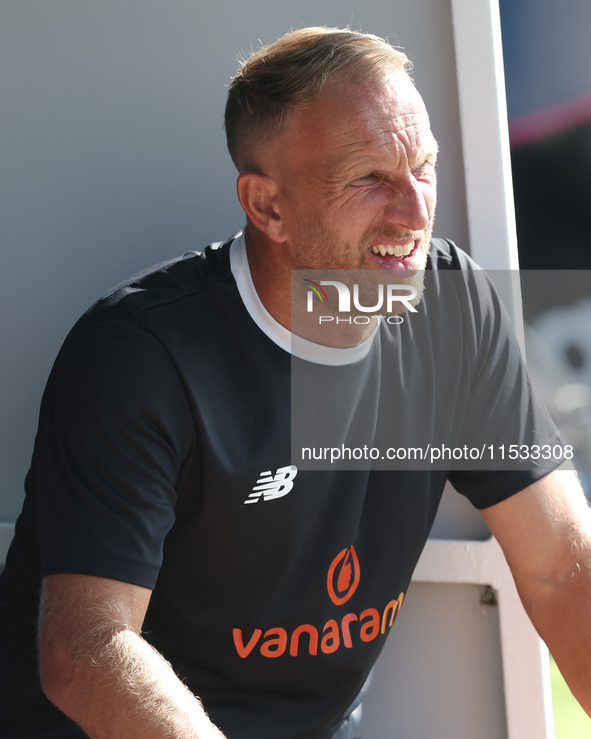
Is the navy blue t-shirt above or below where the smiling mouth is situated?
below

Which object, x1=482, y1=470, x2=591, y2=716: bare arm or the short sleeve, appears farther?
x1=482, y1=470, x2=591, y2=716: bare arm

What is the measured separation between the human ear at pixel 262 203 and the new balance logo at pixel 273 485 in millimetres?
448

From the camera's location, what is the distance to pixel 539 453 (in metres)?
1.72

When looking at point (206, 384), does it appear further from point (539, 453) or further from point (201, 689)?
point (539, 453)

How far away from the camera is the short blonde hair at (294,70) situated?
5.21 ft

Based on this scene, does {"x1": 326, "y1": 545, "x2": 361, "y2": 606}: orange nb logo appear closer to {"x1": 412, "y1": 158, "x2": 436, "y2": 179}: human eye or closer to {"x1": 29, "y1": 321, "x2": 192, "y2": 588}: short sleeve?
{"x1": 29, "y1": 321, "x2": 192, "y2": 588}: short sleeve

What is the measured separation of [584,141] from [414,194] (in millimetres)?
785

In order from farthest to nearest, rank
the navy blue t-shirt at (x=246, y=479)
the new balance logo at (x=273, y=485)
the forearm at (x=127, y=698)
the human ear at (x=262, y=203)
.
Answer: the human ear at (x=262, y=203), the new balance logo at (x=273, y=485), the navy blue t-shirt at (x=246, y=479), the forearm at (x=127, y=698)

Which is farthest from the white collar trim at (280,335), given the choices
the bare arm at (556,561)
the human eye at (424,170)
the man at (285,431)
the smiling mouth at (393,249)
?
the bare arm at (556,561)

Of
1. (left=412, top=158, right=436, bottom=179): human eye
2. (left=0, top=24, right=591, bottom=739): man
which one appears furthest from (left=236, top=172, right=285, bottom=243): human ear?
(left=412, top=158, right=436, bottom=179): human eye

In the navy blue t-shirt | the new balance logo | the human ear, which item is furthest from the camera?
the human ear

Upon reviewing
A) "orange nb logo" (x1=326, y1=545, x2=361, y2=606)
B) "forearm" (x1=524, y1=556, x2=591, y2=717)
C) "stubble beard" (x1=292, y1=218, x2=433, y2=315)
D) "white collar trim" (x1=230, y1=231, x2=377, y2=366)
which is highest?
"stubble beard" (x1=292, y1=218, x2=433, y2=315)

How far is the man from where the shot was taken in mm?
1465

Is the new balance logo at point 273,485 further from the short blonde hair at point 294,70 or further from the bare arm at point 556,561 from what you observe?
the short blonde hair at point 294,70
